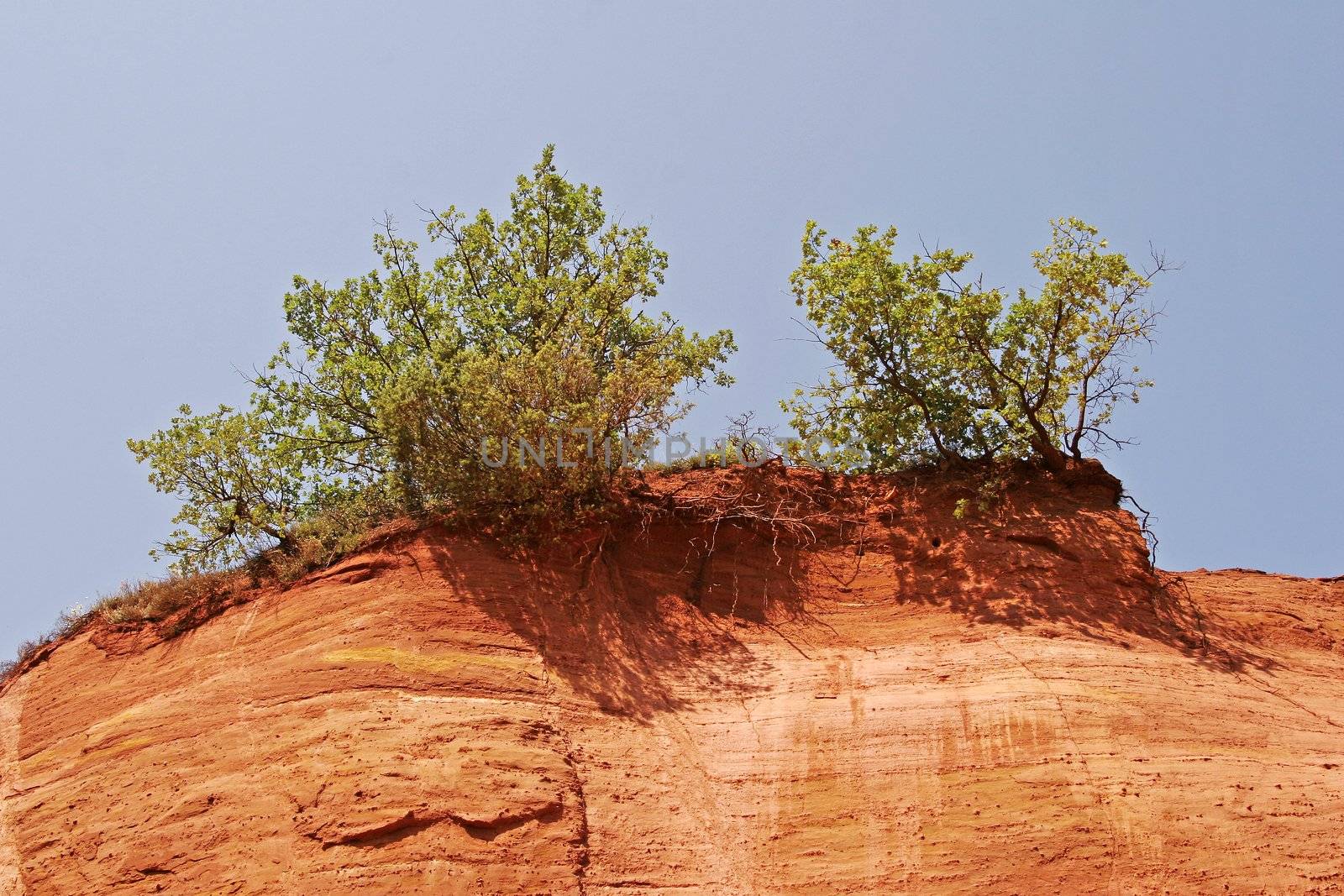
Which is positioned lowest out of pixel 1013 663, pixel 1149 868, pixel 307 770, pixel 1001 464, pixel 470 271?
pixel 1149 868

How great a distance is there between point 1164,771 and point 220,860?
1005 cm

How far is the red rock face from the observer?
12.4 metres

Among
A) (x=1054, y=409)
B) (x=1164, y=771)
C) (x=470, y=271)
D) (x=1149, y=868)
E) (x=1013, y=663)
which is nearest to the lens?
(x=1149, y=868)

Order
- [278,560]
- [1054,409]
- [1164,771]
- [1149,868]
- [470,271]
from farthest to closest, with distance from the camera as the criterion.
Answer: [470,271]
[1054,409]
[278,560]
[1164,771]
[1149,868]

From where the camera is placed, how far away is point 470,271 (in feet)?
62.2

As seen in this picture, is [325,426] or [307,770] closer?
[307,770]

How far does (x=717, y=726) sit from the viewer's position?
14.2 metres

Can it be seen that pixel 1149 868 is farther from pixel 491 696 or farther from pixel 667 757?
pixel 491 696

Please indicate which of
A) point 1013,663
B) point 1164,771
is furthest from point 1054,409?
point 1164,771

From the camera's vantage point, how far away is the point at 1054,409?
17406mm

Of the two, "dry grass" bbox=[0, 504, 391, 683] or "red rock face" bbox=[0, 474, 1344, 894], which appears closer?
"red rock face" bbox=[0, 474, 1344, 894]

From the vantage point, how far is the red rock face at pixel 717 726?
12422mm

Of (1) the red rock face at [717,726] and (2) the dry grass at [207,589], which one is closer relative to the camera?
(1) the red rock face at [717,726]

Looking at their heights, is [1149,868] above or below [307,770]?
below
